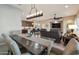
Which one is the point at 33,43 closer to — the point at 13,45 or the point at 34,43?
the point at 34,43

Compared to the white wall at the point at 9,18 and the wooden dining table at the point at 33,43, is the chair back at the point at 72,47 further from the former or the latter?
the white wall at the point at 9,18

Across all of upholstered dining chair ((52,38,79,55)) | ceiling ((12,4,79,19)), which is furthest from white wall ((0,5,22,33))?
upholstered dining chair ((52,38,79,55))

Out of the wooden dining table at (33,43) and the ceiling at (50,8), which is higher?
the ceiling at (50,8)

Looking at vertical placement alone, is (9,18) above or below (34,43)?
above

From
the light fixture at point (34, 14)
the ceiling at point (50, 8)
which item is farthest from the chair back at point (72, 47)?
the light fixture at point (34, 14)

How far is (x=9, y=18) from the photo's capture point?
196cm

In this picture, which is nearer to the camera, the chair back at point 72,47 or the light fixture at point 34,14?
the chair back at point 72,47

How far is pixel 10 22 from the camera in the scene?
1960mm

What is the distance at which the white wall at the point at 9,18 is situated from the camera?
6.40 ft

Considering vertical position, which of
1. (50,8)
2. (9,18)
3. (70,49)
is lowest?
(70,49)

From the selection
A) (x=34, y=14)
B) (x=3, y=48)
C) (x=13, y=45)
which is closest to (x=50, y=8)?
(x=34, y=14)
